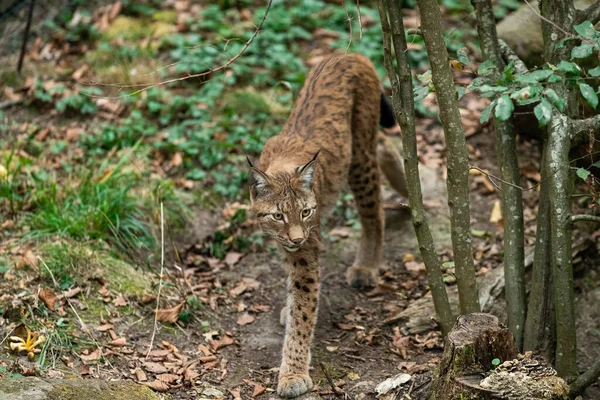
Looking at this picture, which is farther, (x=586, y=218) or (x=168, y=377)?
(x=168, y=377)

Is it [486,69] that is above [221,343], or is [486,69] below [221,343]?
above

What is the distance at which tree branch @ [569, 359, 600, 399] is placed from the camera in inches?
161

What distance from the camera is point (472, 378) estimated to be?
3.86 meters

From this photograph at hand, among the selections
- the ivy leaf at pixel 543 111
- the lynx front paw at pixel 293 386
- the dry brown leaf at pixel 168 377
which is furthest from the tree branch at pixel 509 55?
the dry brown leaf at pixel 168 377

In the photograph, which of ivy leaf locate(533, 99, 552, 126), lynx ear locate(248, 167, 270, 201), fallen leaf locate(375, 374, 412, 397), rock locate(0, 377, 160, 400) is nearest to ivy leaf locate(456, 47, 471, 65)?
ivy leaf locate(533, 99, 552, 126)

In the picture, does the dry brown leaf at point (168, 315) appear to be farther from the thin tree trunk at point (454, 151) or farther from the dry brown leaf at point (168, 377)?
the thin tree trunk at point (454, 151)

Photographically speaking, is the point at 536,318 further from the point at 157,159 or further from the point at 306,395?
the point at 157,159

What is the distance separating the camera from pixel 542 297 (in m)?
4.49

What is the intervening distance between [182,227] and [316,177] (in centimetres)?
155

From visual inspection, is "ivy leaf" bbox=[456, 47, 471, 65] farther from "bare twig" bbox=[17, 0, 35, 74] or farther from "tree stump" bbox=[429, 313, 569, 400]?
"bare twig" bbox=[17, 0, 35, 74]

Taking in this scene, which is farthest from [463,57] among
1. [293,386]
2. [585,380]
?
[293,386]

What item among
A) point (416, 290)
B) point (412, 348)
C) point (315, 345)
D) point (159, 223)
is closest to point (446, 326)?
point (412, 348)

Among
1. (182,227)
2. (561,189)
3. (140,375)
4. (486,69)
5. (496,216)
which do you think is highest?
(486,69)

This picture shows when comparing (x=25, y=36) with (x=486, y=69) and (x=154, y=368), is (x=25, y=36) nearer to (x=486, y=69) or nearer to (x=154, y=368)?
(x=154, y=368)
